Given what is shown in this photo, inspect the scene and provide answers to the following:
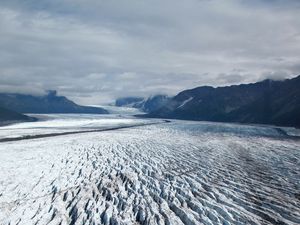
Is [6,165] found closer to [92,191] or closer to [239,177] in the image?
[92,191]

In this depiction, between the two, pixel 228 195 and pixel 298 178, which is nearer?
pixel 228 195

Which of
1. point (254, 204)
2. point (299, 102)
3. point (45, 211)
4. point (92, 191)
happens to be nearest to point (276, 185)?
point (254, 204)

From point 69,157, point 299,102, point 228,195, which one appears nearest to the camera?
point 228,195

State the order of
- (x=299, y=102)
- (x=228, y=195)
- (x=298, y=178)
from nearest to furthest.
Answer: (x=228, y=195)
(x=298, y=178)
(x=299, y=102)

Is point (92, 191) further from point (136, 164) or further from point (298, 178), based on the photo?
point (298, 178)

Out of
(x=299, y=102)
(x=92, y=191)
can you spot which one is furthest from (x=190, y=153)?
(x=299, y=102)

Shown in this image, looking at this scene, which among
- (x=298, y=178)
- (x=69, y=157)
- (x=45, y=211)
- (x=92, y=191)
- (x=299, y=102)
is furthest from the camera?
Result: (x=299, y=102)
